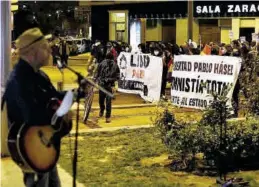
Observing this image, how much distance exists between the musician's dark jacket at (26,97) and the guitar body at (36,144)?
7 centimetres

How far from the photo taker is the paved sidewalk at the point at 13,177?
755 centimetres

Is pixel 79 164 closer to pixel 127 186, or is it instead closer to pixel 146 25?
pixel 127 186

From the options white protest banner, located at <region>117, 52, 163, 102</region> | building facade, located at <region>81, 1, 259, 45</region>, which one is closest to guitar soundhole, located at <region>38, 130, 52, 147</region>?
white protest banner, located at <region>117, 52, 163, 102</region>

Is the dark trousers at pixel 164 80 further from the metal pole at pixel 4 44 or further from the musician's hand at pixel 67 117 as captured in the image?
the musician's hand at pixel 67 117

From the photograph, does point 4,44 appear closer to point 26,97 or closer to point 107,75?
point 107,75

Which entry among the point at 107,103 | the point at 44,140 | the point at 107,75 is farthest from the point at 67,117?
the point at 107,103

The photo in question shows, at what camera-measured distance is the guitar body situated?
14.8 feet

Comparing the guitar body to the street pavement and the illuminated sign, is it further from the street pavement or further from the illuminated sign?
the illuminated sign

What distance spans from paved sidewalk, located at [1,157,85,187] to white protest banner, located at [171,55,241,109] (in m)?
3.92

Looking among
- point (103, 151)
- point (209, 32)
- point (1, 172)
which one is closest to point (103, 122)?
point (103, 151)

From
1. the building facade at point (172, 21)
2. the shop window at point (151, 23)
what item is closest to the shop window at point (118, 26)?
the building facade at point (172, 21)

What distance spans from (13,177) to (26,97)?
3507mm

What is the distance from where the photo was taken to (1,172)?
26.8ft

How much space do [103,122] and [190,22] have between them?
5.37 meters
